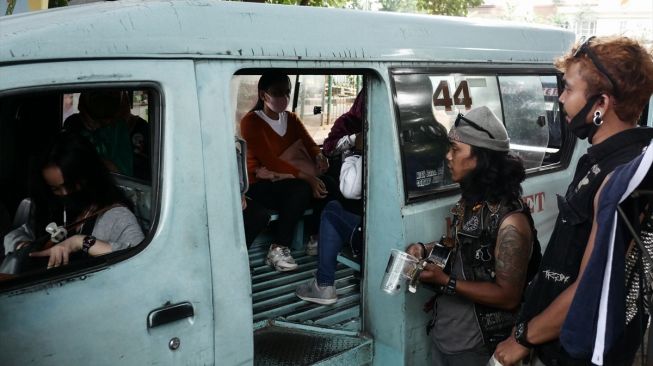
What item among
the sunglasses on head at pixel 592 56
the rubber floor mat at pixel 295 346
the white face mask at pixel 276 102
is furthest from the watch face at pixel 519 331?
the white face mask at pixel 276 102

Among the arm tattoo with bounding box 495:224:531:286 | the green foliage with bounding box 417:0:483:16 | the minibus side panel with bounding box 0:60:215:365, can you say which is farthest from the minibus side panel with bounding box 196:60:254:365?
the green foliage with bounding box 417:0:483:16

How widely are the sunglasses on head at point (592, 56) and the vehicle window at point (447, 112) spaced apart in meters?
0.82

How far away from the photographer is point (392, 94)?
2.46m

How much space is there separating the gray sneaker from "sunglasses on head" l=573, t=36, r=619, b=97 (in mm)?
1881

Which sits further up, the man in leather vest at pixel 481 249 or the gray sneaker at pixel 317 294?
the man in leather vest at pixel 481 249

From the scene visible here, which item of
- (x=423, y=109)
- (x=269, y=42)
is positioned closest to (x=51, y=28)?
(x=269, y=42)

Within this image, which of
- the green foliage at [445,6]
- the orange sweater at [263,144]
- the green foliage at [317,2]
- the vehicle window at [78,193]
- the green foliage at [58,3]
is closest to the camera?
the vehicle window at [78,193]

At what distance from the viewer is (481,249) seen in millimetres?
2281

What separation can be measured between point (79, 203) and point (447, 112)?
1716 mm

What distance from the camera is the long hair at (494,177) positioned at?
226cm

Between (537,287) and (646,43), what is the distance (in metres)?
0.90

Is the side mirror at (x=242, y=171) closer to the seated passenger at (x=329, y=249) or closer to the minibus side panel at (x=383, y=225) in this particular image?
the minibus side panel at (x=383, y=225)

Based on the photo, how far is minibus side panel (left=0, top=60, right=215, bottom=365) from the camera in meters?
1.59

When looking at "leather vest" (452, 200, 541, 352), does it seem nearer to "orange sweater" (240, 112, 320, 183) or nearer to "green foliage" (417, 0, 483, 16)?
"orange sweater" (240, 112, 320, 183)
